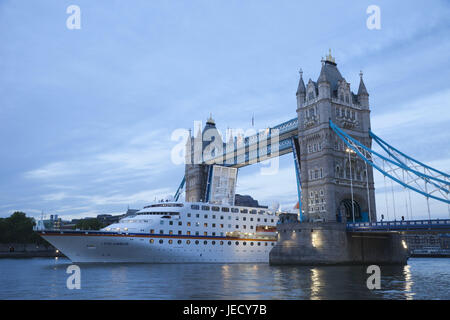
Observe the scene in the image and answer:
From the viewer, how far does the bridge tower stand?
56.4 metres

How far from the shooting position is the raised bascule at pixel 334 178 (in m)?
48.6

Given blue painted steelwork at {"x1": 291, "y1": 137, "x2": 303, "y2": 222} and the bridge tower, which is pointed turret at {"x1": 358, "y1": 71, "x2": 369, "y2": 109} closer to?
the bridge tower

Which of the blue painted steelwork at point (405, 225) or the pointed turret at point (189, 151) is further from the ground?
the pointed turret at point (189, 151)

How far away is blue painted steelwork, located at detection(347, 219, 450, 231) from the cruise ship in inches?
711

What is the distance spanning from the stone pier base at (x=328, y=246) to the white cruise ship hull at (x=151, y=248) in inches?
375

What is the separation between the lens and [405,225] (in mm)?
43844

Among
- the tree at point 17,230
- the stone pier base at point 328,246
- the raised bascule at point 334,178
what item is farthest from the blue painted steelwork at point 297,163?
the tree at point 17,230

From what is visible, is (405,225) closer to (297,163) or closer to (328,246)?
(328,246)

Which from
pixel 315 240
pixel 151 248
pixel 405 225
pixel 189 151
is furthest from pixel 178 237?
pixel 189 151

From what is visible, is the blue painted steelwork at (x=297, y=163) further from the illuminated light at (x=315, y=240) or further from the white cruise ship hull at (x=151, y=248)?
the illuminated light at (x=315, y=240)

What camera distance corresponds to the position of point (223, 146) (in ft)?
289

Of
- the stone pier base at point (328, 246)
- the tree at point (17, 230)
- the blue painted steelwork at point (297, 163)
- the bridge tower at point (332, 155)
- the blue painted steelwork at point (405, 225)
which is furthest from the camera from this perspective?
the tree at point (17, 230)

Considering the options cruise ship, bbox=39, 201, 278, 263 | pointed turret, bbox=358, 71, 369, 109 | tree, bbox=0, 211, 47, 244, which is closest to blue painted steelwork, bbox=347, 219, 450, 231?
cruise ship, bbox=39, 201, 278, 263
